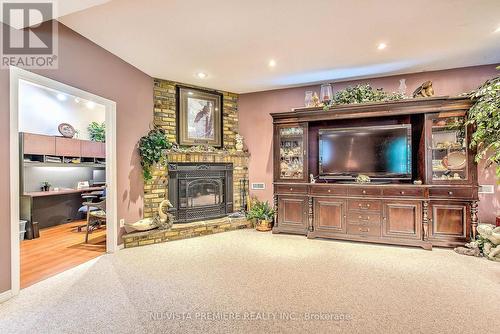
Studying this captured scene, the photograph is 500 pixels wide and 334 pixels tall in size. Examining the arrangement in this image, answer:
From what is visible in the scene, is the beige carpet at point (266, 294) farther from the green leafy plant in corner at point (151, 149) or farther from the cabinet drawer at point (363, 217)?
the green leafy plant in corner at point (151, 149)

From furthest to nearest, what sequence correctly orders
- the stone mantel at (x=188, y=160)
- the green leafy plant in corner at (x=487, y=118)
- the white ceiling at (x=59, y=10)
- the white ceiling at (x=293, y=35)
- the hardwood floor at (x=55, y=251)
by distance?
1. the stone mantel at (x=188, y=160)
2. the green leafy plant in corner at (x=487, y=118)
3. the hardwood floor at (x=55, y=251)
4. the white ceiling at (x=293, y=35)
5. the white ceiling at (x=59, y=10)

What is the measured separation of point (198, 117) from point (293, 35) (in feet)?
7.93

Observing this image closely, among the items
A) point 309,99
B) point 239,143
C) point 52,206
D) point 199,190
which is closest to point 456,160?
point 309,99

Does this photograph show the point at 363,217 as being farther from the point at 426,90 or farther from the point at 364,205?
the point at 426,90

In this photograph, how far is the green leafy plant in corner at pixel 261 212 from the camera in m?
4.57

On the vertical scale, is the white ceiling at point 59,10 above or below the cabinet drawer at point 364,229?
above

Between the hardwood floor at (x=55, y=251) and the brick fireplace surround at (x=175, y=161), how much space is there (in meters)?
0.62

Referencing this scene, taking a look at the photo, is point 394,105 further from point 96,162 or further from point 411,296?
point 96,162

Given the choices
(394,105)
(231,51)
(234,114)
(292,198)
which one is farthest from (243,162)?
(394,105)

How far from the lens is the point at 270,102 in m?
4.95

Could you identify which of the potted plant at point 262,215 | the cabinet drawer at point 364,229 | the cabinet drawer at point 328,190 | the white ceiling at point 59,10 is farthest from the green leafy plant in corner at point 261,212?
the white ceiling at point 59,10

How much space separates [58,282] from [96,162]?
4.03 meters

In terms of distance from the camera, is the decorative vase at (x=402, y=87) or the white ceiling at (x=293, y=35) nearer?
the white ceiling at (x=293, y=35)

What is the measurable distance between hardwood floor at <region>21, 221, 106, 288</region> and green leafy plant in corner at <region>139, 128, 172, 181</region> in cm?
Result: 134
